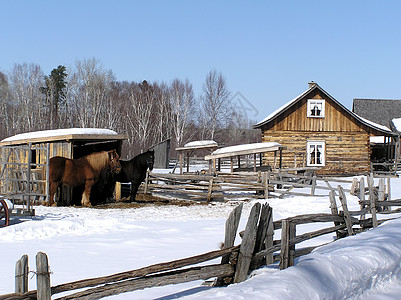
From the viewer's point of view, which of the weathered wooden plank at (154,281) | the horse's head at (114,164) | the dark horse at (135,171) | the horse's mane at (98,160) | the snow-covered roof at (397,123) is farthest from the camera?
the snow-covered roof at (397,123)

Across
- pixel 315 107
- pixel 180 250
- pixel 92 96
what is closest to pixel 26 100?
pixel 92 96

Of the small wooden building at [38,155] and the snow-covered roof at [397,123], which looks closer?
the small wooden building at [38,155]

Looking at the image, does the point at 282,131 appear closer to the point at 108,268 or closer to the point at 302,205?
the point at 302,205

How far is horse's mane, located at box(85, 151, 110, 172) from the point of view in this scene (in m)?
16.1

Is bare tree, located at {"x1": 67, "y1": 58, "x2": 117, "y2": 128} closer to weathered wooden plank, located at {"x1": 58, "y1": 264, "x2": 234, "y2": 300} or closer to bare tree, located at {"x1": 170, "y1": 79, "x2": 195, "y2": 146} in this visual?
bare tree, located at {"x1": 170, "y1": 79, "x2": 195, "y2": 146}

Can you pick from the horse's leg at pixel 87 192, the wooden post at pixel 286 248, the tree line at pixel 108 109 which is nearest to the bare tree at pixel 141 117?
the tree line at pixel 108 109

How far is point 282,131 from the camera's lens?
30047mm

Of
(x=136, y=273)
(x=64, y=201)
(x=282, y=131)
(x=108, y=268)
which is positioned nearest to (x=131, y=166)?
(x=64, y=201)

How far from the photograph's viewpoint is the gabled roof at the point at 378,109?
4681cm

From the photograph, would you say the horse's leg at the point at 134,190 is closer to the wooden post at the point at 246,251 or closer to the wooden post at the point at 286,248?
the wooden post at the point at 286,248

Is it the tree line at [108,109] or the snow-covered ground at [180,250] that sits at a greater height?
the tree line at [108,109]

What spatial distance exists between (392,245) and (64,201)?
1199 centimetres

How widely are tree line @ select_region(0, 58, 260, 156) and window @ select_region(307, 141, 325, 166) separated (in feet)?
62.5

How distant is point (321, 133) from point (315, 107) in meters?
1.77
